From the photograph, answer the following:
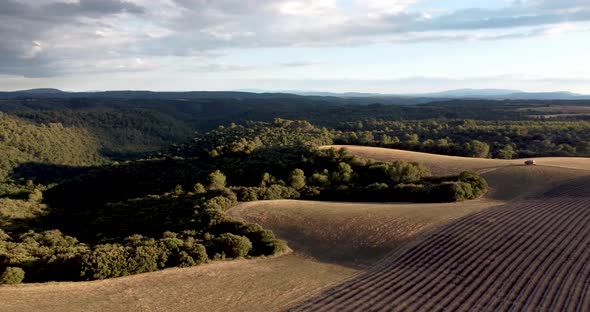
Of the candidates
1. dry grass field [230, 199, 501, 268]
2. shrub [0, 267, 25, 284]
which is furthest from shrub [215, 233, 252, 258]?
shrub [0, 267, 25, 284]

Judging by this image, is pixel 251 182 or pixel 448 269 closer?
pixel 448 269

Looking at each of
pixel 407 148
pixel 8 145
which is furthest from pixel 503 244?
pixel 8 145

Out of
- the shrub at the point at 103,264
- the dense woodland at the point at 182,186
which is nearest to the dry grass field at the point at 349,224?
the dense woodland at the point at 182,186

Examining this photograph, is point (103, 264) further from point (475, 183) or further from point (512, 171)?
point (512, 171)

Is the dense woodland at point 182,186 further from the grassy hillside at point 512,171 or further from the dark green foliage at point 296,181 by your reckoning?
the grassy hillside at point 512,171

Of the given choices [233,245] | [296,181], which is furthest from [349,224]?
[296,181]

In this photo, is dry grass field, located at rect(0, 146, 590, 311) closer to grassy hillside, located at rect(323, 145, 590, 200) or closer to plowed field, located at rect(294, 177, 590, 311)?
plowed field, located at rect(294, 177, 590, 311)

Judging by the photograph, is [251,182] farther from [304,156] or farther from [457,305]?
[457,305]
